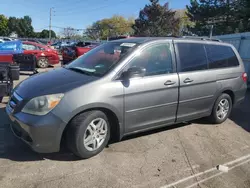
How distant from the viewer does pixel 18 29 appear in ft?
258

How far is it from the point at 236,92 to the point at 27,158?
14.1 ft

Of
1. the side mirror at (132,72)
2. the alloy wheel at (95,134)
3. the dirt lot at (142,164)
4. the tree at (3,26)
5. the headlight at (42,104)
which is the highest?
the tree at (3,26)

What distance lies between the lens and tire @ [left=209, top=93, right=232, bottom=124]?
5150 millimetres

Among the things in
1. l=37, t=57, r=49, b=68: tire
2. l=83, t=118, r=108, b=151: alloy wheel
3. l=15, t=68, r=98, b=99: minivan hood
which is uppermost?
l=37, t=57, r=49, b=68: tire

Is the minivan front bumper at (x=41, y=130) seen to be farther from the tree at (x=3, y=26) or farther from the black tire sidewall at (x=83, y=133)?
the tree at (x=3, y=26)

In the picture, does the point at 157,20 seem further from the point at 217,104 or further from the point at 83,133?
the point at 83,133

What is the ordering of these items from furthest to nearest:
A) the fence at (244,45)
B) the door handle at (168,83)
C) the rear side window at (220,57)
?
the fence at (244,45)
the rear side window at (220,57)
the door handle at (168,83)

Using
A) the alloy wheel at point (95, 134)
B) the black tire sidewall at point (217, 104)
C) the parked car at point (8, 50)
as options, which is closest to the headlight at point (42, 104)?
the alloy wheel at point (95, 134)

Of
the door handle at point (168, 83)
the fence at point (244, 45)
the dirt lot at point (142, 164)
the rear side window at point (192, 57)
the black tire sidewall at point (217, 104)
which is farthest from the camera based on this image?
the fence at point (244, 45)

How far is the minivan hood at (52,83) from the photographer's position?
338 cm

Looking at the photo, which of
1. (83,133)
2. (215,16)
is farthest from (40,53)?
(215,16)

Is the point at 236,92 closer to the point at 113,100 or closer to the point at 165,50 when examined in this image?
the point at 165,50

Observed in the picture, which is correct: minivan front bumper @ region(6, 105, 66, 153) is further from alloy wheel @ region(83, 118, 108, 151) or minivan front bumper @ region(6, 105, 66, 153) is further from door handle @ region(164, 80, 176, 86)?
door handle @ region(164, 80, 176, 86)

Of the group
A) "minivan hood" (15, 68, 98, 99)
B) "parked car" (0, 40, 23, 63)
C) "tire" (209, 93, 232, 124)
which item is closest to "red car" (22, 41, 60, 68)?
"parked car" (0, 40, 23, 63)
